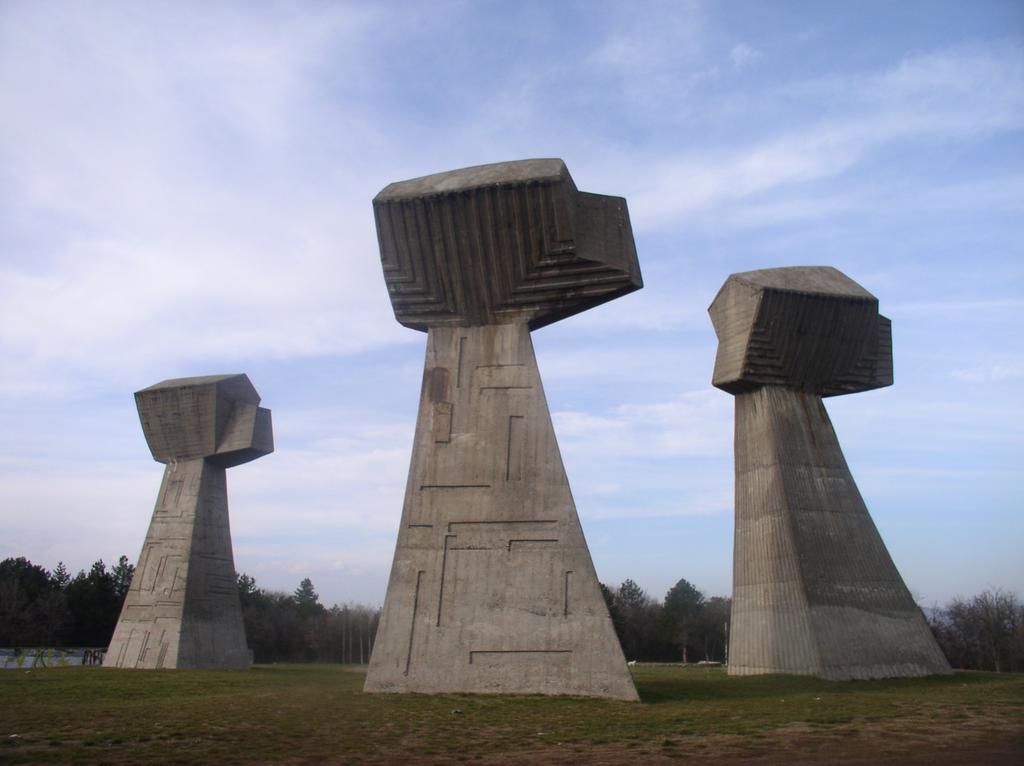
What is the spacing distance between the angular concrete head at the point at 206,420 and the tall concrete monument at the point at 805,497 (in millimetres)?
13660

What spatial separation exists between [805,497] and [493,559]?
29.2ft

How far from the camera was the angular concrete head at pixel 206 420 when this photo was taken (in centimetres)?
2611

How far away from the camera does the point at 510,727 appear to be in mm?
9938

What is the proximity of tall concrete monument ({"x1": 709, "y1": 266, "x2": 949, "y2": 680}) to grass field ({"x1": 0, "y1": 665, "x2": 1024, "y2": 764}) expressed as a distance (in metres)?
3.46

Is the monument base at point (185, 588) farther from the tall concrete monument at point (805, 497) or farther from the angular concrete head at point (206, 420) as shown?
the tall concrete monument at point (805, 497)

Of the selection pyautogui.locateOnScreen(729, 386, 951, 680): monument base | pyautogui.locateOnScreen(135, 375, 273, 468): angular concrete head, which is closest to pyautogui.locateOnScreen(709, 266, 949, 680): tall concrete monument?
pyautogui.locateOnScreen(729, 386, 951, 680): monument base

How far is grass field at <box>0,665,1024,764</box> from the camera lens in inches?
310

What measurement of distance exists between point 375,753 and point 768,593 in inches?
517

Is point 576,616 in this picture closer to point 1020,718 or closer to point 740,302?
point 1020,718

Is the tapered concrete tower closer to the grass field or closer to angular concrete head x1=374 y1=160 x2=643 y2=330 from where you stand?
angular concrete head x1=374 y1=160 x2=643 y2=330

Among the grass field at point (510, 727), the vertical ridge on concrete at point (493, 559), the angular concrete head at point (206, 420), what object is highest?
the angular concrete head at point (206, 420)

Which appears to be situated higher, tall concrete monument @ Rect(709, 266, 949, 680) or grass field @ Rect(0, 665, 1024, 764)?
tall concrete monument @ Rect(709, 266, 949, 680)

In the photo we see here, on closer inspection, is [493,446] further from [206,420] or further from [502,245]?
[206,420]

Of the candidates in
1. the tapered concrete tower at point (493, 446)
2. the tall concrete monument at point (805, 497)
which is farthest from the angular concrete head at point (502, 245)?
the tall concrete monument at point (805, 497)
